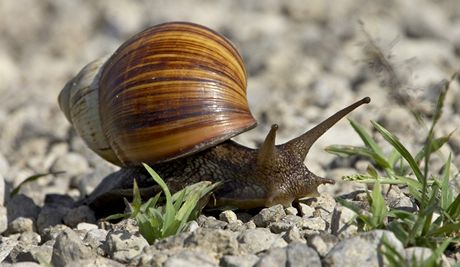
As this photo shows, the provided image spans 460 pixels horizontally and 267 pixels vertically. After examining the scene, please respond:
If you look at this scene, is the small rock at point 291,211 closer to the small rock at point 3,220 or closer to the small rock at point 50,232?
the small rock at point 50,232

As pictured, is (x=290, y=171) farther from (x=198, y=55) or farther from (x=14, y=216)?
(x=14, y=216)

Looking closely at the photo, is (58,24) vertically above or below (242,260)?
above

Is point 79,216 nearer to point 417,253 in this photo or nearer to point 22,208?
point 22,208

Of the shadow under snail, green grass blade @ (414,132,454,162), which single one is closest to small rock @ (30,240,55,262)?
the shadow under snail

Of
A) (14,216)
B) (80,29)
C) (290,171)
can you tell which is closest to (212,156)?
(290,171)

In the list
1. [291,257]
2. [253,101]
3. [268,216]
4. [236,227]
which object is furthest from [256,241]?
[253,101]

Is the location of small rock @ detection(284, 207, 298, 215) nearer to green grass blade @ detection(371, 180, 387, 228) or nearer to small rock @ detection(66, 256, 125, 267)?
green grass blade @ detection(371, 180, 387, 228)
